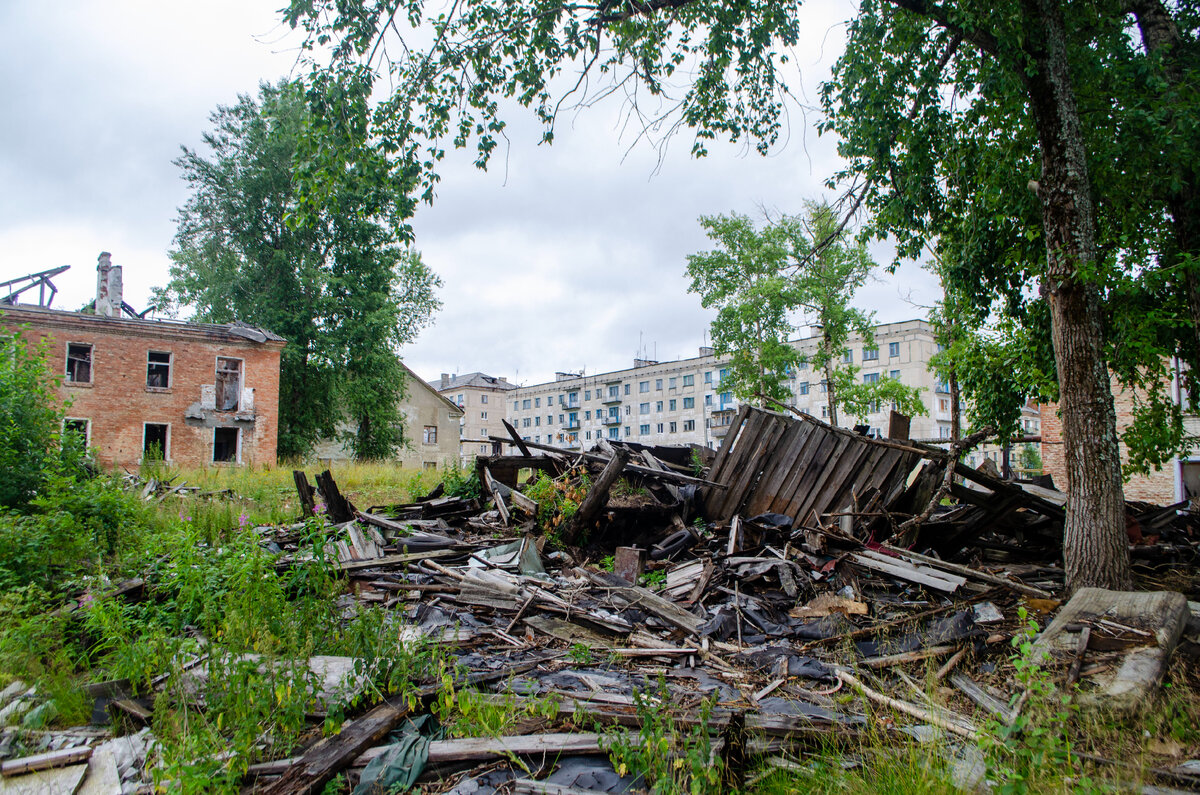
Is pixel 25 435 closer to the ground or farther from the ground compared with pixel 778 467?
farther from the ground

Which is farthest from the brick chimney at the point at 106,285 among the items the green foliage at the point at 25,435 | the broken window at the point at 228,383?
the green foliage at the point at 25,435

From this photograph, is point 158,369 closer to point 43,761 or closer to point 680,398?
point 43,761

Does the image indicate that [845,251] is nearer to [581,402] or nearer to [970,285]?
[970,285]

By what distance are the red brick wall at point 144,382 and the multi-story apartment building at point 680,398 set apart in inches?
743

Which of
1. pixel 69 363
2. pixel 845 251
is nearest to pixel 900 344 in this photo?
pixel 845 251

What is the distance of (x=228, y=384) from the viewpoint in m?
25.3

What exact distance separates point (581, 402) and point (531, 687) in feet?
244

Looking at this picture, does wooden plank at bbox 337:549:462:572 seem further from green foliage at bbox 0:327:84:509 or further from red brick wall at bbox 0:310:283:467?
red brick wall at bbox 0:310:283:467

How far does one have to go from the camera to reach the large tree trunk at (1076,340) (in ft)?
16.9

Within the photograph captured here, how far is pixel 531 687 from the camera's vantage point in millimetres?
4027

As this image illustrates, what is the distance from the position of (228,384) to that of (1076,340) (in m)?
27.3

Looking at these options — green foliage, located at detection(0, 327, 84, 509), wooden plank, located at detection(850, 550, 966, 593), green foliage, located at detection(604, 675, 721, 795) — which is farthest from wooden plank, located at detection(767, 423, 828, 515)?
green foliage, located at detection(0, 327, 84, 509)

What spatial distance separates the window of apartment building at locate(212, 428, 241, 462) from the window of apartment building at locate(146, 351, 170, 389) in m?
2.55

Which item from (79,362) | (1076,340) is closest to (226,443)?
(79,362)
